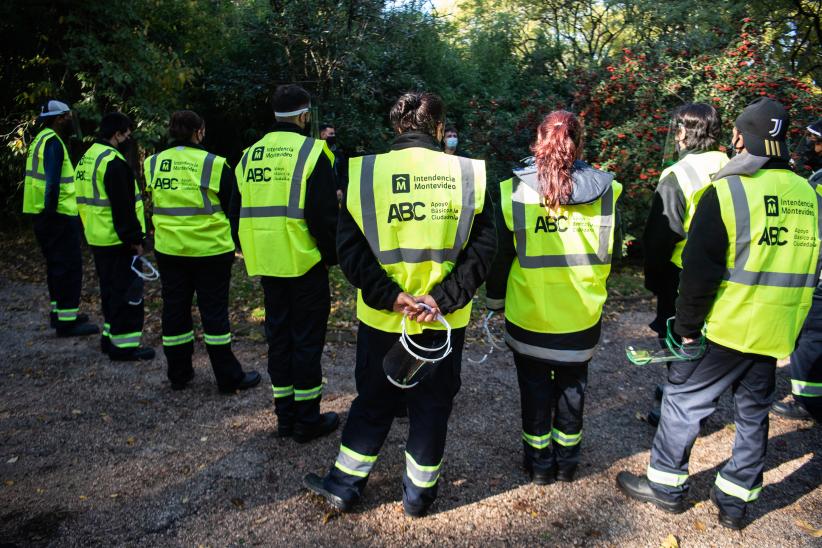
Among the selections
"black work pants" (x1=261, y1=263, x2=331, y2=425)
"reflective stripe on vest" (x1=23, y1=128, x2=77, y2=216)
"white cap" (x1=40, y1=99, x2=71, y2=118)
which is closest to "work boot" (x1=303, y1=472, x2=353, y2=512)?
"black work pants" (x1=261, y1=263, x2=331, y2=425)

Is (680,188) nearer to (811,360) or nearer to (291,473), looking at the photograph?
(811,360)

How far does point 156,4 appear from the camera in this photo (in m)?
9.83

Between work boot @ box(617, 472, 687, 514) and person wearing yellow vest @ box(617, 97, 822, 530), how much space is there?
0.22m

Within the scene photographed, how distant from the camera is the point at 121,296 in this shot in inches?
210

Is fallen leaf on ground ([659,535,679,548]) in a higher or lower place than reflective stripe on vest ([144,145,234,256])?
lower

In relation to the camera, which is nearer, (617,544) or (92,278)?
(617,544)

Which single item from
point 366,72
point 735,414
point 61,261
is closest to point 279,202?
point 735,414

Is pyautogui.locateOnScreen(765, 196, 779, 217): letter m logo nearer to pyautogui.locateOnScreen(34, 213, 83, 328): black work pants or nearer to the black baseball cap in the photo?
the black baseball cap

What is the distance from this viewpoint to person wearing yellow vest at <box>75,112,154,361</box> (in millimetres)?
5117

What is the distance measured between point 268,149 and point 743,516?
3459 millimetres

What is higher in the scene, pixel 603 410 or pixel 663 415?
pixel 663 415

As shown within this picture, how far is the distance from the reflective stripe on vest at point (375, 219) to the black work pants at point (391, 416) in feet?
1.32

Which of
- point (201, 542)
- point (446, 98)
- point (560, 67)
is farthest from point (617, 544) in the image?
point (560, 67)

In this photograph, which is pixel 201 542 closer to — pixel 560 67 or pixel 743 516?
pixel 743 516
